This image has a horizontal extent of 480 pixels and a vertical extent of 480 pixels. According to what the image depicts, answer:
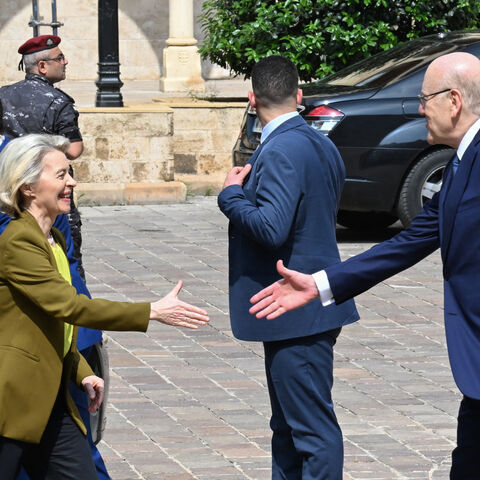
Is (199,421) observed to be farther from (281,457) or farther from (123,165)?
(123,165)

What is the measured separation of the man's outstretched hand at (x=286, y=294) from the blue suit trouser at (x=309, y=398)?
15.0 inches

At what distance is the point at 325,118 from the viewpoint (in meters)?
11.1

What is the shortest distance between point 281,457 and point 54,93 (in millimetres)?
3139

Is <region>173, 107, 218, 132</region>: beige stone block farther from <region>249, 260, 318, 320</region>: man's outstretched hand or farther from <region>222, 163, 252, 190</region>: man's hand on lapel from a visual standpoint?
<region>249, 260, 318, 320</region>: man's outstretched hand

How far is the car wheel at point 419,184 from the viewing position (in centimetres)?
1118

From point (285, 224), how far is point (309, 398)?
0.65 meters

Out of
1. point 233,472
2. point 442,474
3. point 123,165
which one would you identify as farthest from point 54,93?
point 123,165

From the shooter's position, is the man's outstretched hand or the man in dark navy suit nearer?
the man in dark navy suit

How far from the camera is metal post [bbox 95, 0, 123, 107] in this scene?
1416 cm

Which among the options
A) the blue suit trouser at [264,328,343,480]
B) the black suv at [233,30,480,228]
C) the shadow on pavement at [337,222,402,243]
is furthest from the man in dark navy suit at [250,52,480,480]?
the shadow on pavement at [337,222,402,243]

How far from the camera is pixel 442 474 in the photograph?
5582mm

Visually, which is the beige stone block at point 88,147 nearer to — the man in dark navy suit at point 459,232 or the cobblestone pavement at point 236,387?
the cobblestone pavement at point 236,387

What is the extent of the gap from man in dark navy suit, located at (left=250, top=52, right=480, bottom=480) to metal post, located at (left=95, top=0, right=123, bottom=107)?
10188 mm

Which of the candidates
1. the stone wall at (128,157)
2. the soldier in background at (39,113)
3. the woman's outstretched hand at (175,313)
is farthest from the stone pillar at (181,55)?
the woman's outstretched hand at (175,313)
